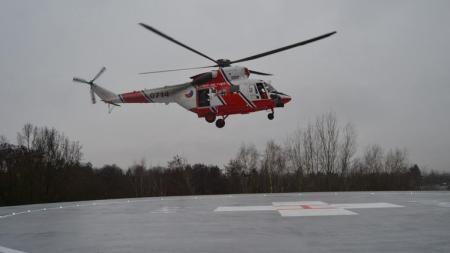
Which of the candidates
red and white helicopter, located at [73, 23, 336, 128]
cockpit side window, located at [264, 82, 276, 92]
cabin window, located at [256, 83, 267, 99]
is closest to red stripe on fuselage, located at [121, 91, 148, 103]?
red and white helicopter, located at [73, 23, 336, 128]

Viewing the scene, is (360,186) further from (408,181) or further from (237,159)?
(237,159)

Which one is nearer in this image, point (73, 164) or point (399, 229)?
point (399, 229)

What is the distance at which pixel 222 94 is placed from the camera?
25359 mm

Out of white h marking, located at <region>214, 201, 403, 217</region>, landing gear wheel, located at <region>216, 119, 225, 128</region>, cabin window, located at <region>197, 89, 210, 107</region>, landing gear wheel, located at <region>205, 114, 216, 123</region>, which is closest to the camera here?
white h marking, located at <region>214, 201, 403, 217</region>

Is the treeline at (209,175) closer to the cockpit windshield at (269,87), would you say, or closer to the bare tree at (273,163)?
the bare tree at (273,163)

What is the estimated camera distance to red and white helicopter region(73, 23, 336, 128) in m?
25.0

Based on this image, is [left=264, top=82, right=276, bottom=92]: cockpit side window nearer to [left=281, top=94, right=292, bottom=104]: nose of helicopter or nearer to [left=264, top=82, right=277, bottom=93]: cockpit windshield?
[left=264, top=82, right=277, bottom=93]: cockpit windshield

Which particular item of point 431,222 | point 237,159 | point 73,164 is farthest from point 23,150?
point 431,222

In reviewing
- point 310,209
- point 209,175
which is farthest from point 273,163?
point 310,209

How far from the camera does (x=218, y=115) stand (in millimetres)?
25953

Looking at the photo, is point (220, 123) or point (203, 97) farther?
point (220, 123)

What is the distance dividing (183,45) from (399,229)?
1330 cm

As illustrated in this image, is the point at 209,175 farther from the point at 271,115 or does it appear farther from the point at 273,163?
the point at 271,115

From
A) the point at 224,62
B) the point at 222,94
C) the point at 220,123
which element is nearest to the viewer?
the point at 222,94
